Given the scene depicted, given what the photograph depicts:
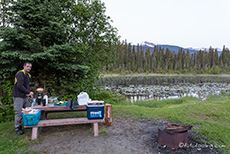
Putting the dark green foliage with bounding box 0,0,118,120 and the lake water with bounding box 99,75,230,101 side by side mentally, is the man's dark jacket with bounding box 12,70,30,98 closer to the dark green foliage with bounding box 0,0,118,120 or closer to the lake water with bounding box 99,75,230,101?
the dark green foliage with bounding box 0,0,118,120

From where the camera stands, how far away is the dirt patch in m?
3.90

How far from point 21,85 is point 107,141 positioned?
2.84 metres

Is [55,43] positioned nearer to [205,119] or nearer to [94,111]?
[94,111]

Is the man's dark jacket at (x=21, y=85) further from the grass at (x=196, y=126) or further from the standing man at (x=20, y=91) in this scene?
the grass at (x=196, y=126)

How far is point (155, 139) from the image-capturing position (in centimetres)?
454

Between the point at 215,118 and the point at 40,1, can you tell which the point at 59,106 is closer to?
the point at 40,1

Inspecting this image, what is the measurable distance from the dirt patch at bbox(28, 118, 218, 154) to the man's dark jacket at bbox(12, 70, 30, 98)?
1377 millimetres

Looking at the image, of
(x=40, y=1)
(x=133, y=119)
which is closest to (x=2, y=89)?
(x=40, y=1)

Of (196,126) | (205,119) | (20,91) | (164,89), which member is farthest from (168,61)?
(20,91)

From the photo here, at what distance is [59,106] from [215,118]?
6398 mm

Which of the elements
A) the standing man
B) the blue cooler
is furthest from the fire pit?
the standing man

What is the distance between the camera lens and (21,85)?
176 inches

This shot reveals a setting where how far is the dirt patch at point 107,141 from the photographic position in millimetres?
3904

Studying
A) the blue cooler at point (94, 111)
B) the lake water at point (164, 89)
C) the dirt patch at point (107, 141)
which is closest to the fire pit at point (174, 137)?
the dirt patch at point (107, 141)
